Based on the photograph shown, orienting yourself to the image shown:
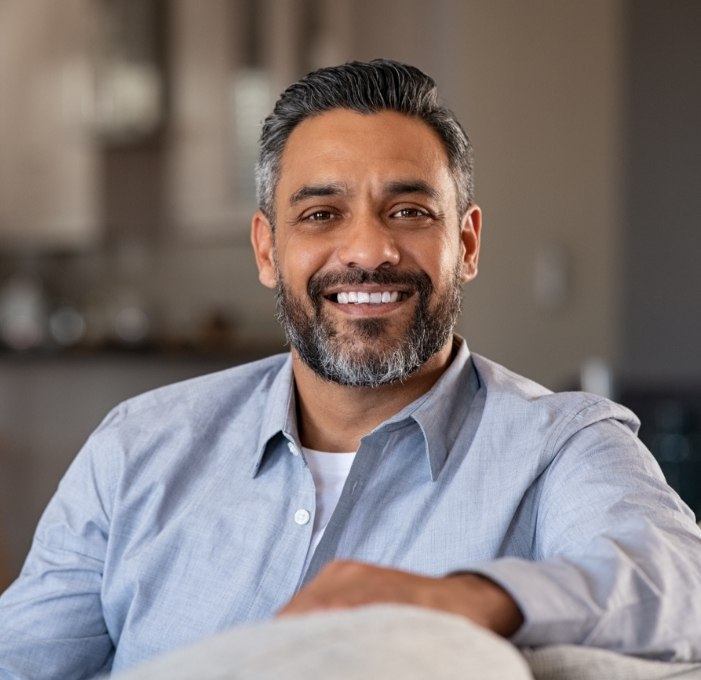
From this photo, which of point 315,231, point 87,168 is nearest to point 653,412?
point 315,231

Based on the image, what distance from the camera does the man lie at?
1.34 metres

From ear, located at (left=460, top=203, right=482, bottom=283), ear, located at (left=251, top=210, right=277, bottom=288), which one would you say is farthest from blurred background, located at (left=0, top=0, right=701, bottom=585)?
ear, located at (left=251, top=210, right=277, bottom=288)

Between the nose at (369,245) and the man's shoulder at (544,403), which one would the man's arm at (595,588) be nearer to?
the man's shoulder at (544,403)

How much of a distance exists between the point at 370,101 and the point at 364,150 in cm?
8

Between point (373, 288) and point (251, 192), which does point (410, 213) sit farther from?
point (251, 192)

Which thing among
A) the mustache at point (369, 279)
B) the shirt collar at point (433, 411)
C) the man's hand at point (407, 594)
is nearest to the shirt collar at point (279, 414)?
the shirt collar at point (433, 411)

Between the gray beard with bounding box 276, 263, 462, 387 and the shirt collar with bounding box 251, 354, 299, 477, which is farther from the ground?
the gray beard with bounding box 276, 263, 462, 387

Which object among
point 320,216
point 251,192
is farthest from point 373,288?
point 251,192

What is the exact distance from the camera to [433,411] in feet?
4.68

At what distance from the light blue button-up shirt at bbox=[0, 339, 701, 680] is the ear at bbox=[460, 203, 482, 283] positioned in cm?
16

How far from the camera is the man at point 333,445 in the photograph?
134cm

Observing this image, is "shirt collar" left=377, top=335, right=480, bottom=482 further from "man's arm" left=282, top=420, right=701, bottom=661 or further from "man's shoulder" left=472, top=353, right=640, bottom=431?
"man's arm" left=282, top=420, right=701, bottom=661

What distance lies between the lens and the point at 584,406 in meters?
1.36

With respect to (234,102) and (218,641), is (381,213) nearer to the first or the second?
(218,641)
